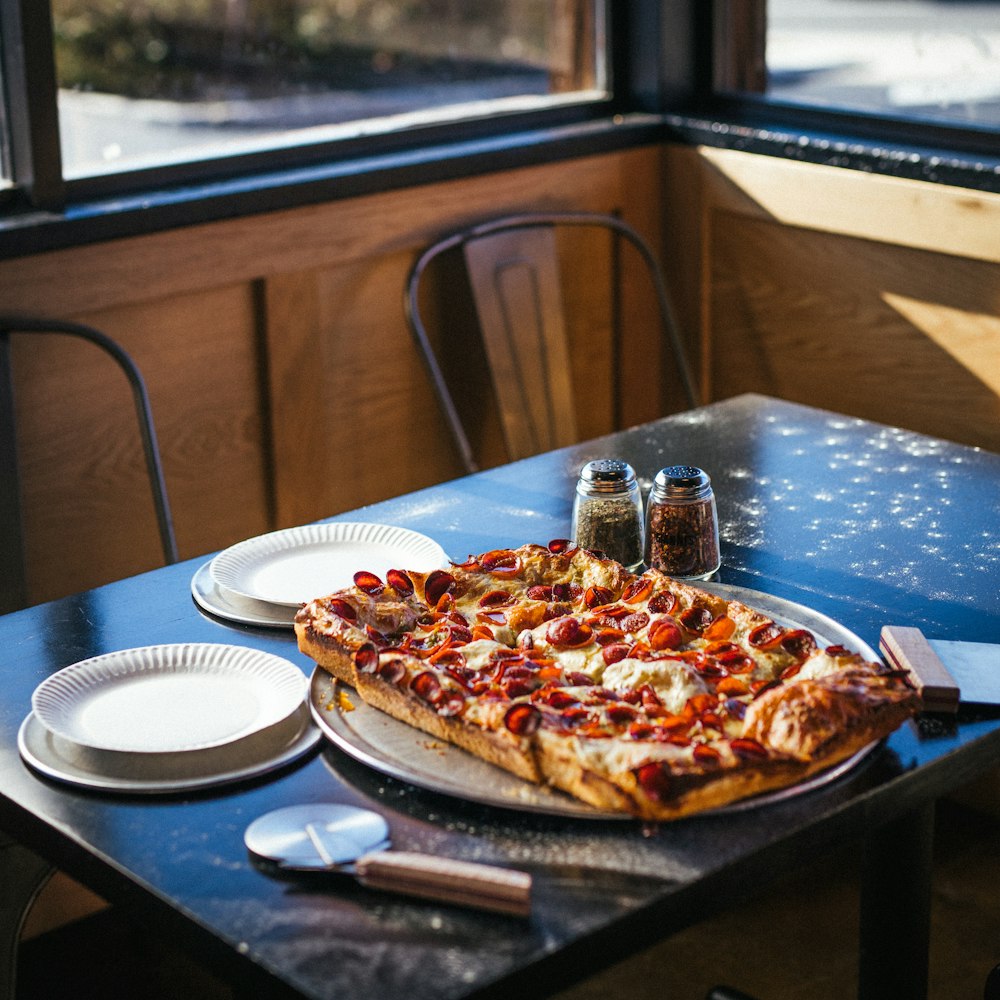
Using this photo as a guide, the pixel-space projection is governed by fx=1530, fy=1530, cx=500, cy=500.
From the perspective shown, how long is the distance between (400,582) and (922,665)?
20.6 inches

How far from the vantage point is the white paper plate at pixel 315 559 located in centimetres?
167

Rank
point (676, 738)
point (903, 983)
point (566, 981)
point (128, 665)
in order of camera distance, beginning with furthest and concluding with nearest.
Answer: point (903, 983) < point (128, 665) < point (676, 738) < point (566, 981)

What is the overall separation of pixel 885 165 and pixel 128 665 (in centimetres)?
191

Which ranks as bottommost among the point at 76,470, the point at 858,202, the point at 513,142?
the point at 76,470

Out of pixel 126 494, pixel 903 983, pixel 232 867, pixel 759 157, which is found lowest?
pixel 903 983

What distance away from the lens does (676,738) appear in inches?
48.9

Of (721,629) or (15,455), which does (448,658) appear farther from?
(15,455)

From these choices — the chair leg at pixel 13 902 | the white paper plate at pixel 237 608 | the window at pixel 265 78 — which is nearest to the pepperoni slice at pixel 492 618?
the white paper plate at pixel 237 608

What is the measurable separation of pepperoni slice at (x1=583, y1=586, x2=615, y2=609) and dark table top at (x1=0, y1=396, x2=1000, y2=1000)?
0.60 feet

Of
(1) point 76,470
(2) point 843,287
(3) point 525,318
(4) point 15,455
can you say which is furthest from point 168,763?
(2) point 843,287

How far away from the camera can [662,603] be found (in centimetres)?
151

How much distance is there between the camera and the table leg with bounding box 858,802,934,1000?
153cm

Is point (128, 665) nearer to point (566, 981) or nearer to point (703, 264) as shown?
point (566, 981)

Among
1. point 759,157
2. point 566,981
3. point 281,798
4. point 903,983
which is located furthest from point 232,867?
point 759,157
